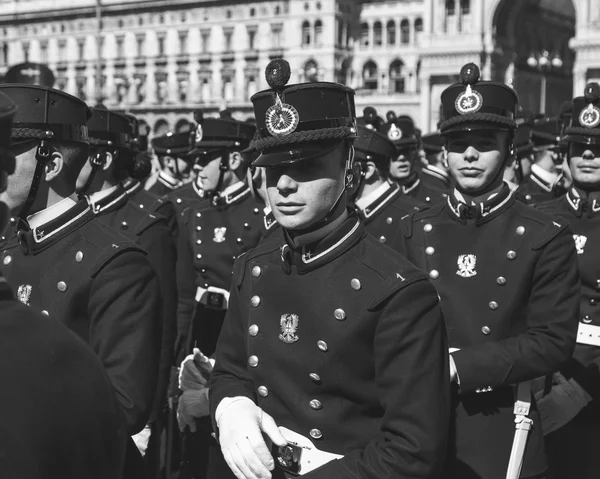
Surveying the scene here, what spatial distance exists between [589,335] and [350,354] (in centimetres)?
249

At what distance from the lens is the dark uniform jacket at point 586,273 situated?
469 cm

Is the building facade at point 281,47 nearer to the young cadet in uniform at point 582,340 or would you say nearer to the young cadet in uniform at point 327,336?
the young cadet in uniform at point 582,340

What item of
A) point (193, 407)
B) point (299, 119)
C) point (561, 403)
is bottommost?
point (561, 403)

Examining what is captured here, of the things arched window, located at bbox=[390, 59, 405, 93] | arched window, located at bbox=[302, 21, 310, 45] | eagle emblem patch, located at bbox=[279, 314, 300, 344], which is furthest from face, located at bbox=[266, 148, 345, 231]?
arched window, located at bbox=[302, 21, 310, 45]

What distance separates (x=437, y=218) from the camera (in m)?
4.32

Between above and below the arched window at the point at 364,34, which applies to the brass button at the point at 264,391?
below

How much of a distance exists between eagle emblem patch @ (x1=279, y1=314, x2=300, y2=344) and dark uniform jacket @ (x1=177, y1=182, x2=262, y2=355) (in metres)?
3.99

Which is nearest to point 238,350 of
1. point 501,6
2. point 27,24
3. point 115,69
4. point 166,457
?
point 166,457

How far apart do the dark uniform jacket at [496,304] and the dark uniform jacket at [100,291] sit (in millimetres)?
1184

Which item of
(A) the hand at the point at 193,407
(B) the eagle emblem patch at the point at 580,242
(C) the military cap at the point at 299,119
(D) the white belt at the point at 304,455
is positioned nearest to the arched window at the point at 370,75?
(B) the eagle emblem patch at the point at 580,242

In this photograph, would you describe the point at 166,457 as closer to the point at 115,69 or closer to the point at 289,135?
the point at 289,135

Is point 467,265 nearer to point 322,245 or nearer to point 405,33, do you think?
point 322,245

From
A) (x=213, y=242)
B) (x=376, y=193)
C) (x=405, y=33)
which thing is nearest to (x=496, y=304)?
(x=376, y=193)

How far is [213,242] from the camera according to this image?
7148 mm
